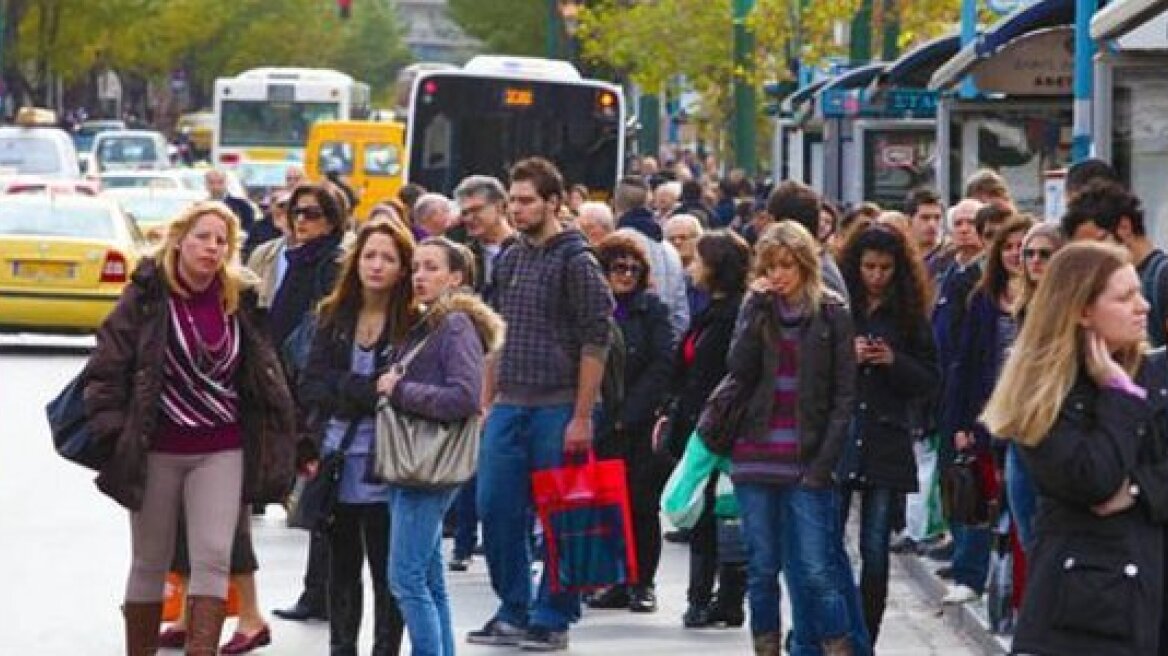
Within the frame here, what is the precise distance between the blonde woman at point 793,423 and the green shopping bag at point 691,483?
120cm

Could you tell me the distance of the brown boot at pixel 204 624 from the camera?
34.3 feet

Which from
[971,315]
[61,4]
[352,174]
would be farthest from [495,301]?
[61,4]

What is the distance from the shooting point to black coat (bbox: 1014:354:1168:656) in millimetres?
7574

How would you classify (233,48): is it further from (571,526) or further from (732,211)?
(571,526)

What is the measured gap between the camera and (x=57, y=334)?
30453 millimetres

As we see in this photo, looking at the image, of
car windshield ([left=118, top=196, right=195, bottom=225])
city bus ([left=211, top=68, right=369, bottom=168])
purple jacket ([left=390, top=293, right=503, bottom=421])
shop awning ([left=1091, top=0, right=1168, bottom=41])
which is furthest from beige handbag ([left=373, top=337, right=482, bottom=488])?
city bus ([left=211, top=68, right=369, bottom=168])

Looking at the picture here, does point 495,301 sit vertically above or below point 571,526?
above

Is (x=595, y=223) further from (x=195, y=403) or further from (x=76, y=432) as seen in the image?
(x=76, y=432)

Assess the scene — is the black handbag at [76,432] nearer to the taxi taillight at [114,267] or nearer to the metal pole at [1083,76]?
the metal pole at [1083,76]

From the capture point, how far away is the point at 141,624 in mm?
10758

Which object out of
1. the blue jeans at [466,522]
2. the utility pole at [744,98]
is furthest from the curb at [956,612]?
the utility pole at [744,98]

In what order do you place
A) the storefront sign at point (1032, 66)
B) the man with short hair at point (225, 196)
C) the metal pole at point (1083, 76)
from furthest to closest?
the man with short hair at point (225, 196) < the storefront sign at point (1032, 66) < the metal pole at point (1083, 76)

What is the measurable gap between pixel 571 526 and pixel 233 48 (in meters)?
99.3

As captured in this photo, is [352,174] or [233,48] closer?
[352,174]
